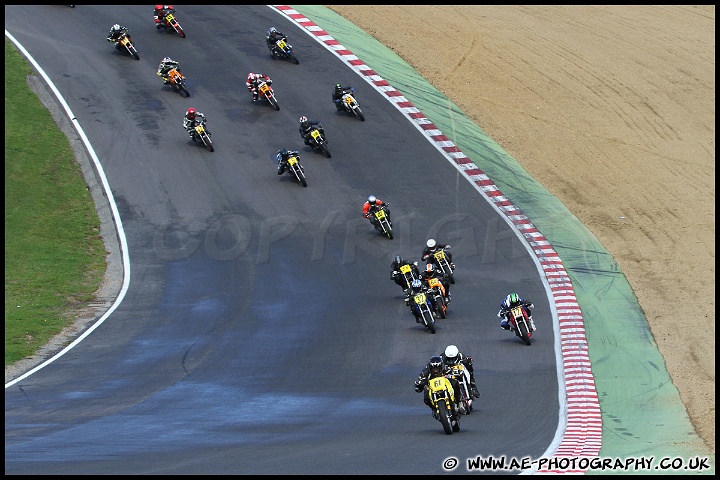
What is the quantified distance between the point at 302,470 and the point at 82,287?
1495 cm

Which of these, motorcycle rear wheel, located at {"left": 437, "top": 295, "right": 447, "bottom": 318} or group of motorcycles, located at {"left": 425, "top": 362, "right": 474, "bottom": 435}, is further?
motorcycle rear wheel, located at {"left": 437, "top": 295, "right": 447, "bottom": 318}

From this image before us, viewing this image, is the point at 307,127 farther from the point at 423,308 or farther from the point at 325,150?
the point at 423,308

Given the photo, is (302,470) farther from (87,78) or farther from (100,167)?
(87,78)

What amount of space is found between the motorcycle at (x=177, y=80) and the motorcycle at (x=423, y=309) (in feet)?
61.1

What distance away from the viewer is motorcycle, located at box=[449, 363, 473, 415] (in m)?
20.9

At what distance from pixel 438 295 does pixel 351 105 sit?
14.3m

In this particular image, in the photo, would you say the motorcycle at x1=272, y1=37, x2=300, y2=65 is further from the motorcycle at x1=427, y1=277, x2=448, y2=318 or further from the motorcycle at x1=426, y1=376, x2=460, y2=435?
the motorcycle at x1=426, y1=376, x2=460, y2=435

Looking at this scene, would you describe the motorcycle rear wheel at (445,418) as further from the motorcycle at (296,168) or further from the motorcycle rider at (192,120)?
the motorcycle rider at (192,120)

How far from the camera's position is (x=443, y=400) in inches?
786

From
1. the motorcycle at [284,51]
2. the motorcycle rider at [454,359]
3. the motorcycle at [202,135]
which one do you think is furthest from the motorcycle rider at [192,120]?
the motorcycle rider at [454,359]

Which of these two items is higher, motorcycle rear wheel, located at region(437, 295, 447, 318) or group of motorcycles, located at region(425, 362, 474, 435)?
motorcycle rear wheel, located at region(437, 295, 447, 318)

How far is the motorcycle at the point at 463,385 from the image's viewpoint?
20.9m

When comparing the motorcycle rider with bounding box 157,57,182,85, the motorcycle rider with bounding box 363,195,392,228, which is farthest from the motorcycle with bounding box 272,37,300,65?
the motorcycle rider with bounding box 363,195,392,228

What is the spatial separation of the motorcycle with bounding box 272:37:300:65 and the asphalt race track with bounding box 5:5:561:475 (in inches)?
17.2
